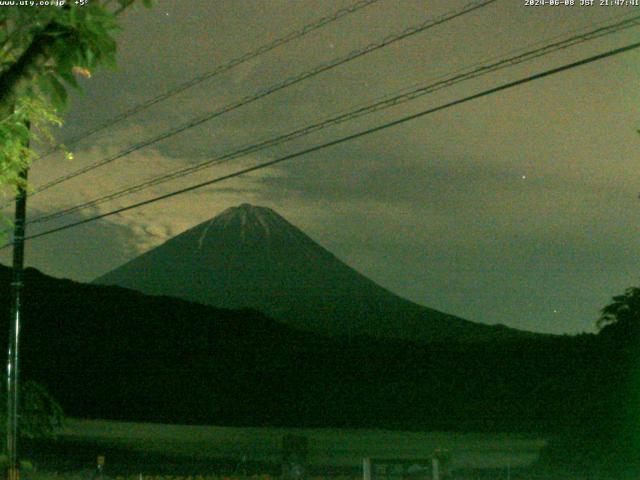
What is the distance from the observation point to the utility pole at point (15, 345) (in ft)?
66.8

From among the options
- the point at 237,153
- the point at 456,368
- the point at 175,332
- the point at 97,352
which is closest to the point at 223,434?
the point at 456,368

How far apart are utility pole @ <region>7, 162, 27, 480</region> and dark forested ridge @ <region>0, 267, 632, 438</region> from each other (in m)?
44.7

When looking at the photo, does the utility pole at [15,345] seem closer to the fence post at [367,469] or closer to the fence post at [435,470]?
the fence post at [367,469]

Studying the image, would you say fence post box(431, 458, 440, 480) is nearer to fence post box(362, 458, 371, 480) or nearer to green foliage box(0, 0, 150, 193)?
fence post box(362, 458, 371, 480)

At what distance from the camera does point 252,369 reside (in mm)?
123875

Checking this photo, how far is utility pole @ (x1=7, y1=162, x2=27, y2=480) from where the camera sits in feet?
66.8

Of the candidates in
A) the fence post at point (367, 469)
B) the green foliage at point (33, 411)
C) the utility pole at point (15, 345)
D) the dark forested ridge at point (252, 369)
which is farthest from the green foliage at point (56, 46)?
the dark forested ridge at point (252, 369)

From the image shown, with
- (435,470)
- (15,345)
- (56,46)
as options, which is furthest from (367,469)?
(15,345)

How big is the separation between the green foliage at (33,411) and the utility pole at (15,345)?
69 cm

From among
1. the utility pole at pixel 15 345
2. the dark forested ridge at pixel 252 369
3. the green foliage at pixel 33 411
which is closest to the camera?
the utility pole at pixel 15 345

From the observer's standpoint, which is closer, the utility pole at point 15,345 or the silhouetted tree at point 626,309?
the utility pole at point 15,345

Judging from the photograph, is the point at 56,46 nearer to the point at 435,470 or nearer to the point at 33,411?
the point at 435,470

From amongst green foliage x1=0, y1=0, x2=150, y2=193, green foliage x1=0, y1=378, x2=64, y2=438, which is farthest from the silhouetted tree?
green foliage x1=0, y1=0, x2=150, y2=193

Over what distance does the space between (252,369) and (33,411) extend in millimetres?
102843
